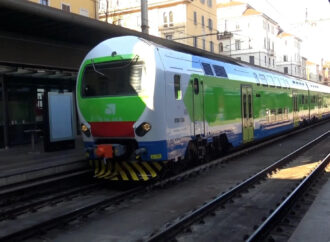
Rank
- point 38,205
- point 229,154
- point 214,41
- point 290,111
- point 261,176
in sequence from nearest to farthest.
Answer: point 38,205 → point 261,176 → point 229,154 → point 290,111 → point 214,41

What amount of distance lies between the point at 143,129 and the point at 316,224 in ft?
13.0

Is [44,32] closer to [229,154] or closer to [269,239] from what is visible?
[229,154]

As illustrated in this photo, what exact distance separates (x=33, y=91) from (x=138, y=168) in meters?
8.04

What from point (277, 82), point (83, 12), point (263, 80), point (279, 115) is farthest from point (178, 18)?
point (263, 80)

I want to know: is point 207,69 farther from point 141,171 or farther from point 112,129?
point 141,171

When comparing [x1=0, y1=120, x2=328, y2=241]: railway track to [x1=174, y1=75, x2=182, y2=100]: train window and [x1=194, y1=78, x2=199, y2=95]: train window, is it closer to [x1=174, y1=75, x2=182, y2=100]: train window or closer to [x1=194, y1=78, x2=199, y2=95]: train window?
[x1=174, y1=75, x2=182, y2=100]: train window

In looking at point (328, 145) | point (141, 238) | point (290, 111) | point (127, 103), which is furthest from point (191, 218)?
point (290, 111)

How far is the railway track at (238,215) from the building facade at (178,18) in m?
45.0

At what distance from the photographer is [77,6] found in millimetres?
27203

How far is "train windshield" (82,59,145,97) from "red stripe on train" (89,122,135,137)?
0.66m

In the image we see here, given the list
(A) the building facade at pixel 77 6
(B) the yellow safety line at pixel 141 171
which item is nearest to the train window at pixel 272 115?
(B) the yellow safety line at pixel 141 171

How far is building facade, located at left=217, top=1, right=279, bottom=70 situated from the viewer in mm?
76625

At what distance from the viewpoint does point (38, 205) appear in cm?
792

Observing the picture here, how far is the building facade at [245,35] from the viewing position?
251 ft
